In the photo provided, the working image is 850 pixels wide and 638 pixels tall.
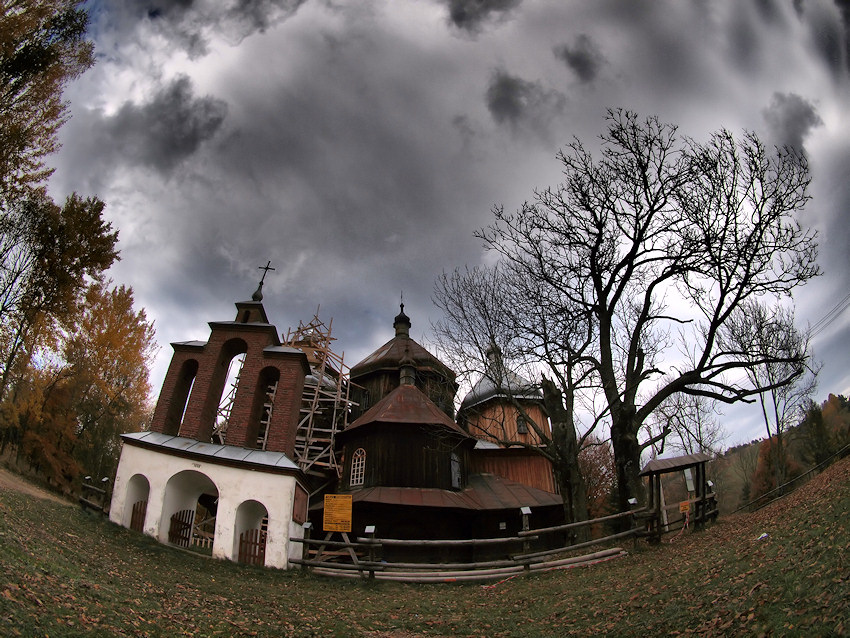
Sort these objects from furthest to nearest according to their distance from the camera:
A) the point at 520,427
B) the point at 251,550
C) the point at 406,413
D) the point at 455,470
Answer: the point at 520,427
the point at 455,470
the point at 406,413
the point at 251,550

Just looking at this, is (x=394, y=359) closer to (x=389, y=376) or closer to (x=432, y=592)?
(x=389, y=376)


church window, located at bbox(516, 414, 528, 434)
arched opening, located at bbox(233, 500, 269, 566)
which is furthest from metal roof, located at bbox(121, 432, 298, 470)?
church window, located at bbox(516, 414, 528, 434)

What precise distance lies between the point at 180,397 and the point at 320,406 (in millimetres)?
9833

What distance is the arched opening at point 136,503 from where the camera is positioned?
15328 millimetres

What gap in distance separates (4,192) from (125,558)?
571 inches

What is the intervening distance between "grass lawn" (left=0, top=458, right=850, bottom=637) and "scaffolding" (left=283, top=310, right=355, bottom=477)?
1029 cm

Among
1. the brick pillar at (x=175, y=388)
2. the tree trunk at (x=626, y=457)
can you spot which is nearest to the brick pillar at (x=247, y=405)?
the brick pillar at (x=175, y=388)

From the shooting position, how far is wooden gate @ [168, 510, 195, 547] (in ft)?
50.8

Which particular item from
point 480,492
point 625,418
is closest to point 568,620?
point 625,418

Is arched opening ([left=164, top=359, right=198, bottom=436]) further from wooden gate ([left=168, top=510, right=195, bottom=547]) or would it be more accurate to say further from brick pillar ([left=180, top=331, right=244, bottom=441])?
wooden gate ([left=168, top=510, right=195, bottom=547])

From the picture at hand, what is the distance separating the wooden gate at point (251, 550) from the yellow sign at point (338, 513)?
208 cm

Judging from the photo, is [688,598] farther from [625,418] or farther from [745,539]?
[625,418]

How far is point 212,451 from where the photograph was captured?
15805 mm

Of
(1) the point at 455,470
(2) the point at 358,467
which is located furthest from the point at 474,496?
(2) the point at 358,467
